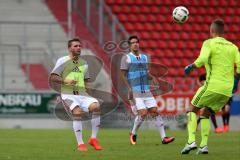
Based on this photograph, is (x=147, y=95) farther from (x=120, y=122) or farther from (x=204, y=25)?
(x=204, y=25)

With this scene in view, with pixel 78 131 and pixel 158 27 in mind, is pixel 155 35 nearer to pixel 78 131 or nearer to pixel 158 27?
pixel 158 27

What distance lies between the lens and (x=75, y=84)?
14406 millimetres

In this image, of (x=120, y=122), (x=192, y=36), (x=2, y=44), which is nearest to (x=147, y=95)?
(x=120, y=122)

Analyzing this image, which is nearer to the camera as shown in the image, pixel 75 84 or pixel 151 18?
pixel 75 84

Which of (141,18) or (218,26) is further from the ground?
(141,18)

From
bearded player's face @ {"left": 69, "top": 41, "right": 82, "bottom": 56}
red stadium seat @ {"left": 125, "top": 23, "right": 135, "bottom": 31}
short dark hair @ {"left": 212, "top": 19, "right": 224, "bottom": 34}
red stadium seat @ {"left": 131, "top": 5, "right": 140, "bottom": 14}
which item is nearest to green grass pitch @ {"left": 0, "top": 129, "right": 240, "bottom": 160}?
bearded player's face @ {"left": 69, "top": 41, "right": 82, "bottom": 56}

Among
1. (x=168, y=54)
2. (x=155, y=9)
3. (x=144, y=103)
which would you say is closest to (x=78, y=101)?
(x=144, y=103)

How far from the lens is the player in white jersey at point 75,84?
46.6ft

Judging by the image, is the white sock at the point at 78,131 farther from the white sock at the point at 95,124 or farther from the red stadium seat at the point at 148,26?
the red stadium seat at the point at 148,26

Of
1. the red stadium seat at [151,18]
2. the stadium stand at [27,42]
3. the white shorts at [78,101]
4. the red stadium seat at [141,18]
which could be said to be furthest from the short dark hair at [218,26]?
the red stadium seat at [151,18]

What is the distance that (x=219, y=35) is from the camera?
12.9m

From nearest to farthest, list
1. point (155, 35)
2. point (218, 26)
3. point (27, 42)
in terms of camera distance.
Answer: point (218, 26) → point (27, 42) → point (155, 35)

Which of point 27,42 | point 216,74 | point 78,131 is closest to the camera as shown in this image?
point 216,74

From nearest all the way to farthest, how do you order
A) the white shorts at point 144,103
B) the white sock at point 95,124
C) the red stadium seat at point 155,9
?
the white sock at point 95,124
the white shorts at point 144,103
the red stadium seat at point 155,9
